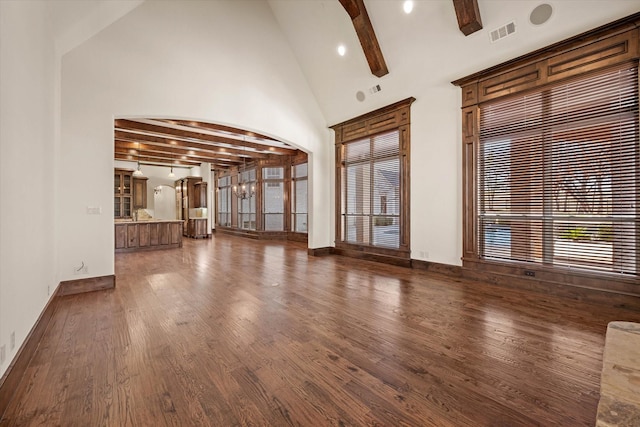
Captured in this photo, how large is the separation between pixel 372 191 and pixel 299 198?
460 centimetres

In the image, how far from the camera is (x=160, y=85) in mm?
4809

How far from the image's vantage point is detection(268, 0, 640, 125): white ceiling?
3.79 m

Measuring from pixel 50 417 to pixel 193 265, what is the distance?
458cm

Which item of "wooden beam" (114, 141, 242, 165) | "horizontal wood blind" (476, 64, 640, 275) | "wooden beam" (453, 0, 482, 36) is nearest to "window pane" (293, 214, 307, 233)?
"wooden beam" (114, 141, 242, 165)

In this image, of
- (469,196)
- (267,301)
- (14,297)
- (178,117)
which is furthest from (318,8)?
(14,297)

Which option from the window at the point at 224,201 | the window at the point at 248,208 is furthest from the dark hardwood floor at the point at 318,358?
the window at the point at 224,201

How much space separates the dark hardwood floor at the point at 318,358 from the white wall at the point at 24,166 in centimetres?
52

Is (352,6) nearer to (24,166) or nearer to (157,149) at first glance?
(24,166)

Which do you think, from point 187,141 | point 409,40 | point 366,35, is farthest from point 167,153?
point 409,40

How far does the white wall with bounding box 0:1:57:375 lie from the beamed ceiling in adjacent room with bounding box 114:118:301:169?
10.6 ft

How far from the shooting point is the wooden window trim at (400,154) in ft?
19.0

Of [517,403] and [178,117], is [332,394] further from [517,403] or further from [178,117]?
[178,117]

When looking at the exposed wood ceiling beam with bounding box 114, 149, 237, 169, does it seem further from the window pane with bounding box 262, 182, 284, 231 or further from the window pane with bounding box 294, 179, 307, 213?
the window pane with bounding box 294, 179, 307, 213

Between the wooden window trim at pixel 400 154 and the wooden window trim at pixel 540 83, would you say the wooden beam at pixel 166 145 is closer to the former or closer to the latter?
the wooden window trim at pixel 400 154
